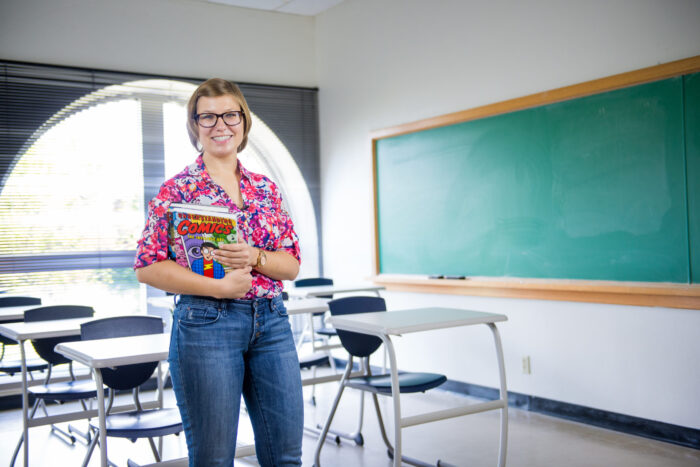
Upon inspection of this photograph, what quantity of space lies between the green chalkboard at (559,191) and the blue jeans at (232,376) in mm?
2569

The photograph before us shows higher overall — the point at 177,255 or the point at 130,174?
the point at 130,174

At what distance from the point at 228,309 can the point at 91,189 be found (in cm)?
403

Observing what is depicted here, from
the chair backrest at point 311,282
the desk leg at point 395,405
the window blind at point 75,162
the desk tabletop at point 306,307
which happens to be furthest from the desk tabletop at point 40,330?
the chair backrest at point 311,282

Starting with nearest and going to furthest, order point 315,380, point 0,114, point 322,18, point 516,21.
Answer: point 315,380, point 516,21, point 0,114, point 322,18

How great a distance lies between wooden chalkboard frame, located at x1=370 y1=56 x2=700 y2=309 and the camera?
3299 mm

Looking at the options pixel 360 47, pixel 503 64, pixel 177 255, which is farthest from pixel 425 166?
pixel 177 255

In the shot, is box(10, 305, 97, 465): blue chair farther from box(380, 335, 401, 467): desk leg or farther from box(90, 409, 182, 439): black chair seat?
box(380, 335, 401, 467): desk leg

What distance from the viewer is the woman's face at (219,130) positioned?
1.50 metres

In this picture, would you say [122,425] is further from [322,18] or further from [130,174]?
[322,18]

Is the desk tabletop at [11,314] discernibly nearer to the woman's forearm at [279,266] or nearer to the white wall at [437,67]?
the white wall at [437,67]

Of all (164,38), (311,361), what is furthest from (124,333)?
(164,38)

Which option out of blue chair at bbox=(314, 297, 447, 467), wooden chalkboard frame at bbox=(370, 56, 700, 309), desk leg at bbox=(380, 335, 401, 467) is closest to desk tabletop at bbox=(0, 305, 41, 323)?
blue chair at bbox=(314, 297, 447, 467)

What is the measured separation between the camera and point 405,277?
5.05 metres

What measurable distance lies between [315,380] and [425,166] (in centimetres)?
216
